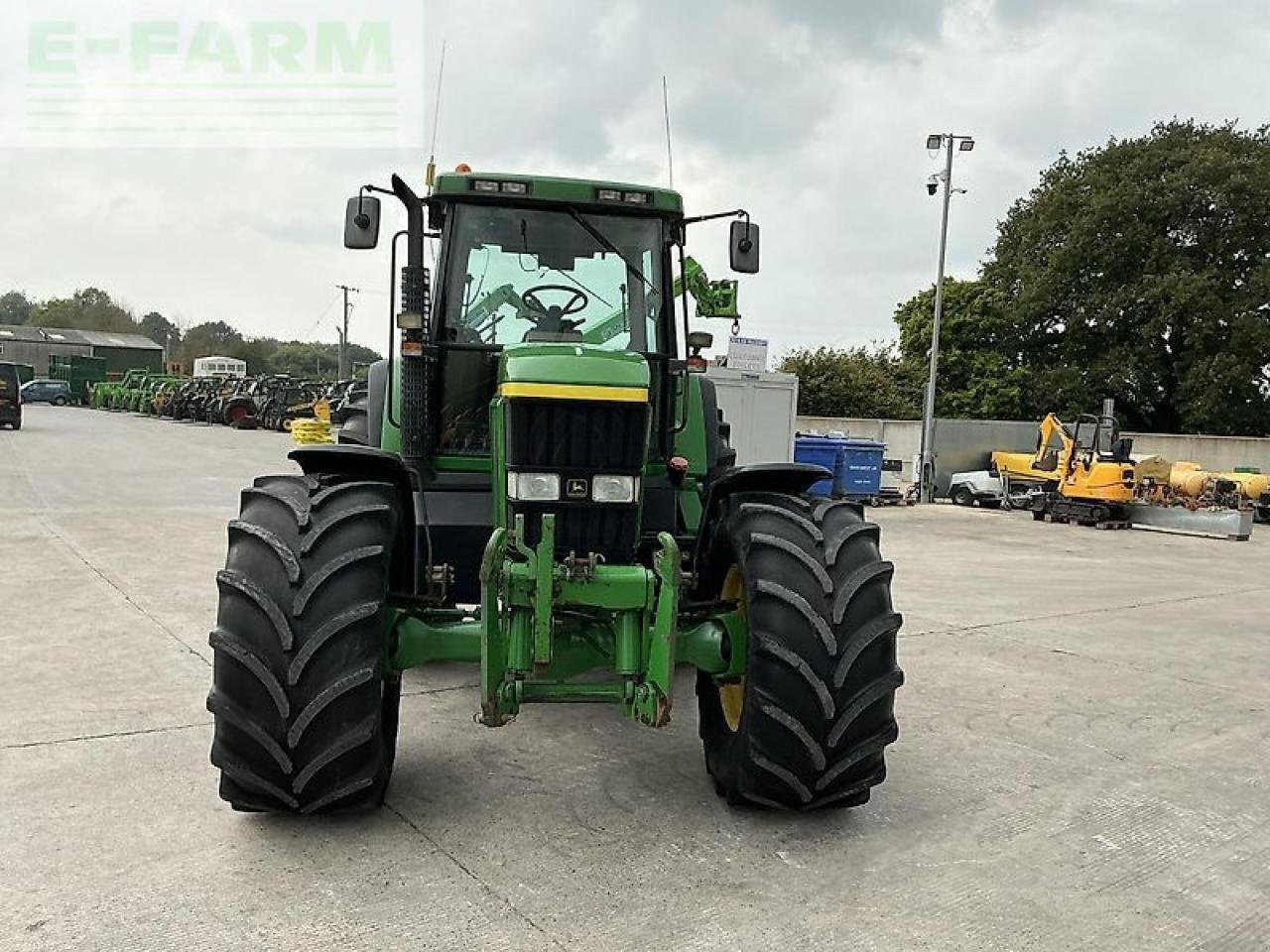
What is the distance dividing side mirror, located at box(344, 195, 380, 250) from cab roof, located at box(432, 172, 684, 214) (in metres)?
0.31

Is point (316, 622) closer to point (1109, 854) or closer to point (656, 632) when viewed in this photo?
point (656, 632)

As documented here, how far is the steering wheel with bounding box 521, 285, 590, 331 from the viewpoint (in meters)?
4.98

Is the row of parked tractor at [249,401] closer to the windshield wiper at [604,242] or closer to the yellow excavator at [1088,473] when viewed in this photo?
the yellow excavator at [1088,473]

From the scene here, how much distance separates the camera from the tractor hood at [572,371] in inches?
157

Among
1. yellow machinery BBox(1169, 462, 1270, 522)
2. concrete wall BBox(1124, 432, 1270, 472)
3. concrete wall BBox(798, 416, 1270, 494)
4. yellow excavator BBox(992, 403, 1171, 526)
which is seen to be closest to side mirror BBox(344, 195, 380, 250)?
yellow excavator BBox(992, 403, 1171, 526)

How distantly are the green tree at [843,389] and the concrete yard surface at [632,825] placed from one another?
26.7m

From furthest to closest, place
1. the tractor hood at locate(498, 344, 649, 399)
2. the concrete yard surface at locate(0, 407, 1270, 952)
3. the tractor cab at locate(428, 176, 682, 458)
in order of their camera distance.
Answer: the tractor cab at locate(428, 176, 682, 458)
the tractor hood at locate(498, 344, 649, 399)
the concrete yard surface at locate(0, 407, 1270, 952)

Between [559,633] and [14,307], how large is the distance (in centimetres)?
13037

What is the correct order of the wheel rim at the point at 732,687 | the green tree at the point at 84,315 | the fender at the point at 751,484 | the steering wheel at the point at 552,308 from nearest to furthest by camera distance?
1. the wheel rim at the point at 732,687
2. the fender at the point at 751,484
3. the steering wheel at the point at 552,308
4. the green tree at the point at 84,315

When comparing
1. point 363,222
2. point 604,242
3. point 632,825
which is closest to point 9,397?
point 363,222

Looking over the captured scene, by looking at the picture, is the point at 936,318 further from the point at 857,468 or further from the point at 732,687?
the point at 732,687

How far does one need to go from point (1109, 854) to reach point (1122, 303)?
1298 inches

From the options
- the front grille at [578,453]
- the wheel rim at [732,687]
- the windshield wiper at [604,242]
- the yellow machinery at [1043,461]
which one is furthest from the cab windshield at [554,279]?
the yellow machinery at [1043,461]

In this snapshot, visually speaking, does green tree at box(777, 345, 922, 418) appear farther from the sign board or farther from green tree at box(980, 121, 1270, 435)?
the sign board
